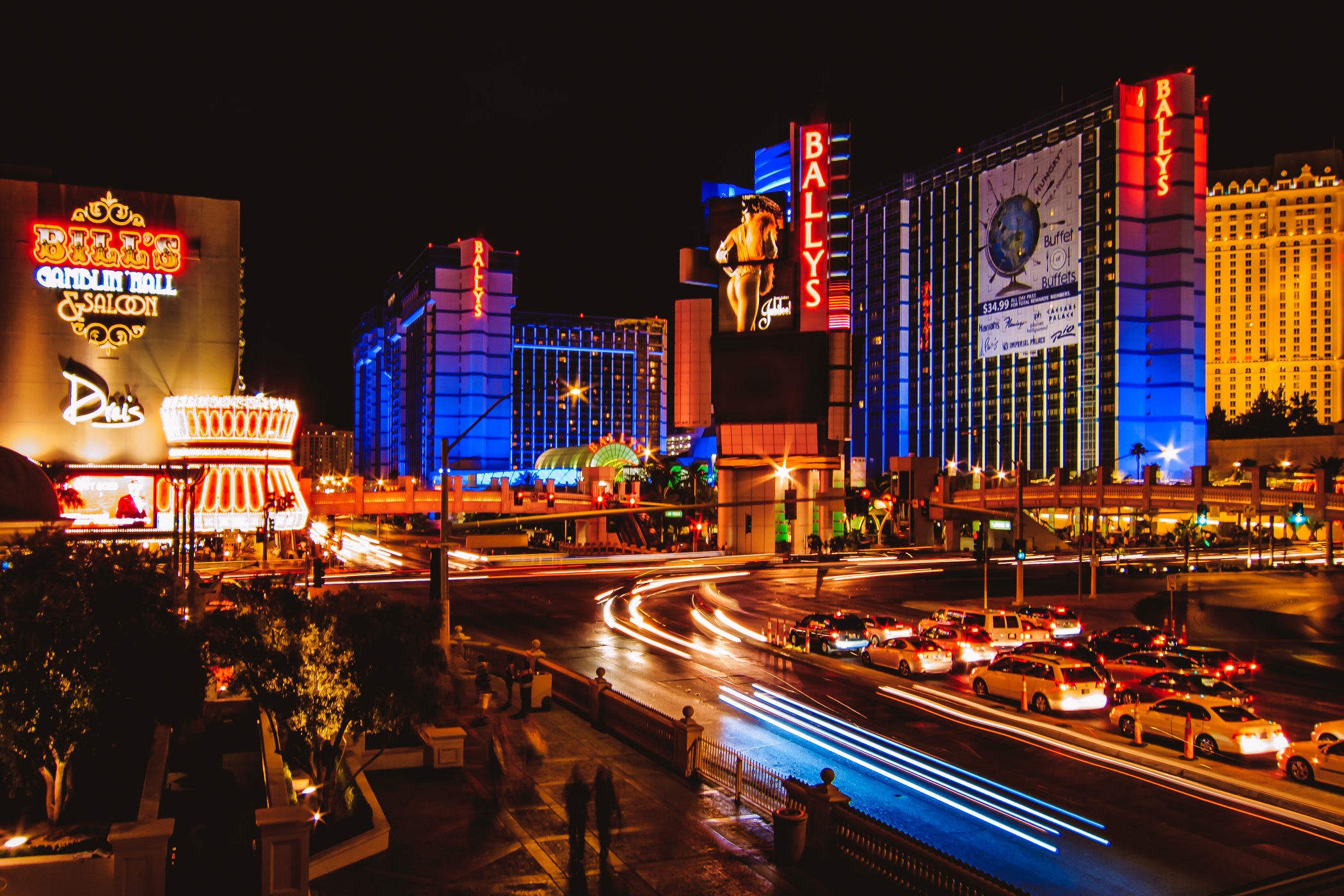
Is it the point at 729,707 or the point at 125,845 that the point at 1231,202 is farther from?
the point at 125,845

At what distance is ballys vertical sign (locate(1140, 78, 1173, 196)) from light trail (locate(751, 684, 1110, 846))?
10341 cm

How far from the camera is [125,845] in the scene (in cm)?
1050

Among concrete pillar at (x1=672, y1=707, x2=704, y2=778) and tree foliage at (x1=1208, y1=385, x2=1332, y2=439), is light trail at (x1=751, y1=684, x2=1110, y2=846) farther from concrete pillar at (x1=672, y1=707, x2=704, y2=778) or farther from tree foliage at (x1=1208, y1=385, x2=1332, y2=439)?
tree foliage at (x1=1208, y1=385, x2=1332, y2=439)

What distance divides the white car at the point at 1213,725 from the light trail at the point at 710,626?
15.9m

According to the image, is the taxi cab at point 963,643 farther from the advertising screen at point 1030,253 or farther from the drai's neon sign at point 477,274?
the drai's neon sign at point 477,274

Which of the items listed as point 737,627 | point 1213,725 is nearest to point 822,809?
point 1213,725

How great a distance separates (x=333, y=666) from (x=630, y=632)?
2406 centimetres

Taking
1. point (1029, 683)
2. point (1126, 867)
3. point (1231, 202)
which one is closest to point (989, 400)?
point (1231, 202)

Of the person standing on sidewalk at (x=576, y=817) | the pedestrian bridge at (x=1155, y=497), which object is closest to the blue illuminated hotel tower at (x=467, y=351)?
the pedestrian bridge at (x=1155, y=497)

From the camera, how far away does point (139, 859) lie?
10.5 m

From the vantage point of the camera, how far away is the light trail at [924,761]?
15.2 m

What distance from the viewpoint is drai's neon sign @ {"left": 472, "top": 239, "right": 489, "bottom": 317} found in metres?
138

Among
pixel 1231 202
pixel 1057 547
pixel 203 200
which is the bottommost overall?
pixel 1057 547

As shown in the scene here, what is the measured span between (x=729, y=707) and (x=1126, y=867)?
11565 mm
